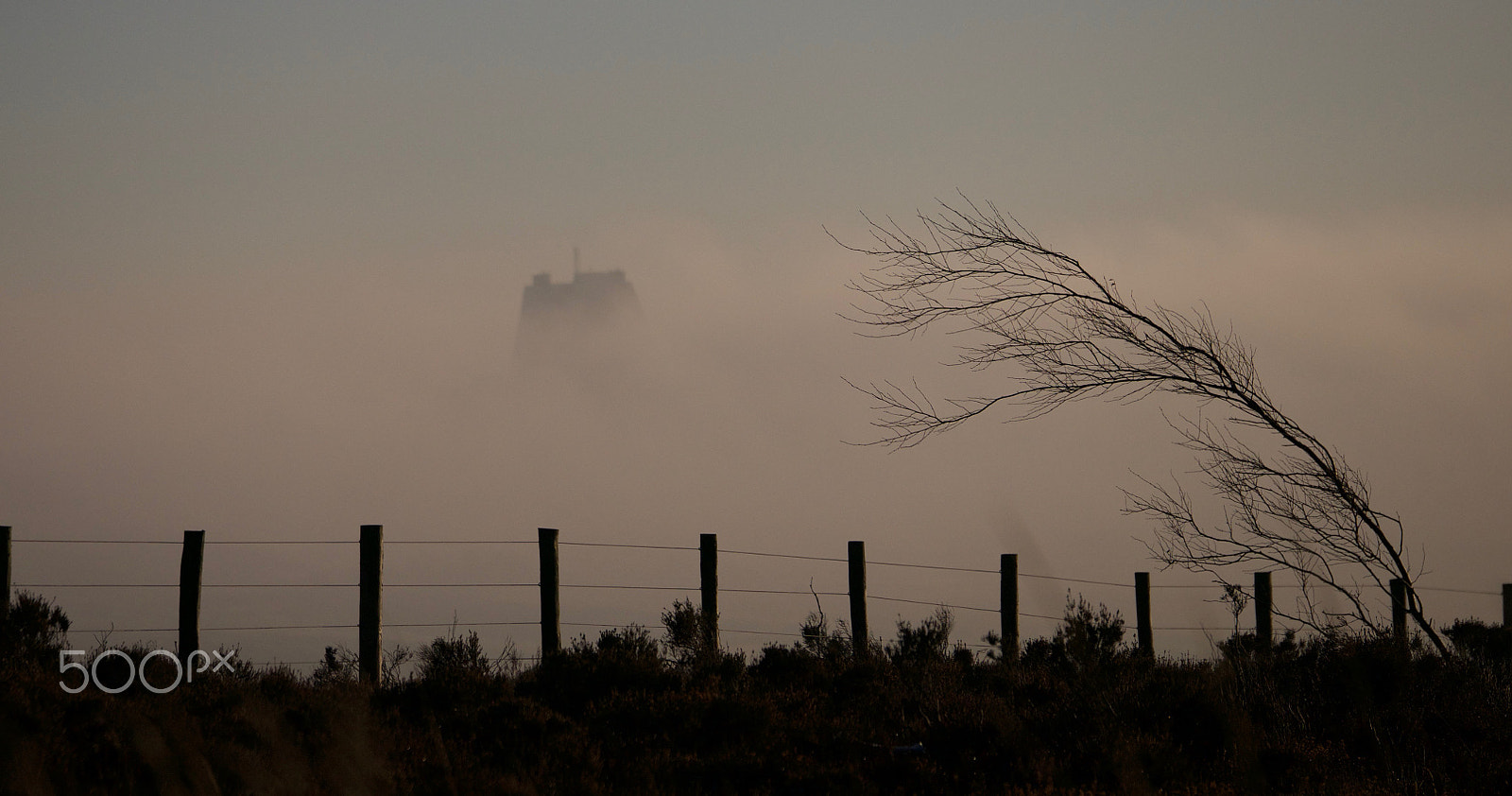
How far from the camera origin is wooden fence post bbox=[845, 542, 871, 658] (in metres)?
14.0

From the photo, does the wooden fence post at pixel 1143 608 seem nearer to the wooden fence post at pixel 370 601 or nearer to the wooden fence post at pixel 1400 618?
the wooden fence post at pixel 1400 618

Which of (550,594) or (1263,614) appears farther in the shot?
(1263,614)

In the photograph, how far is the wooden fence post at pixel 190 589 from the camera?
12.0 metres

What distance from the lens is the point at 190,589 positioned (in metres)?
12.1

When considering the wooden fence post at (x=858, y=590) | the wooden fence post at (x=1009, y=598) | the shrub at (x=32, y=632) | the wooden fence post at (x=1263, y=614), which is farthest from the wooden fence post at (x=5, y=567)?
the wooden fence post at (x=1263, y=614)

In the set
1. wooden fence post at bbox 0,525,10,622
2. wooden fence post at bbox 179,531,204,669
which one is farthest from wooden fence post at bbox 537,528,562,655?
wooden fence post at bbox 0,525,10,622

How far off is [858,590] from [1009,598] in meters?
2.38

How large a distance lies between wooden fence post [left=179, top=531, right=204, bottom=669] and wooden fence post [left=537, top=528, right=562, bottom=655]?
11.0ft

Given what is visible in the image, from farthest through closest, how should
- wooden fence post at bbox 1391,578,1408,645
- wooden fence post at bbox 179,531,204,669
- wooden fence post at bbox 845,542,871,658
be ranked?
wooden fence post at bbox 845,542,871,658, wooden fence post at bbox 179,531,204,669, wooden fence post at bbox 1391,578,1408,645

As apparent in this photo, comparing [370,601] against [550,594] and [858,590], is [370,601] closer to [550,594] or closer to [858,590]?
[550,594]

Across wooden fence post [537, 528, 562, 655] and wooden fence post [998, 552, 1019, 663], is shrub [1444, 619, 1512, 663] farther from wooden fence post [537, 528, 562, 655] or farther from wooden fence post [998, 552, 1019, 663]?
wooden fence post [537, 528, 562, 655]

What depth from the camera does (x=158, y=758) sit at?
24.3 feet

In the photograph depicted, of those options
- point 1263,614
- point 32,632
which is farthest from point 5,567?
point 1263,614

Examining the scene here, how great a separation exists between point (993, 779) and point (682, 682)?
11.3 feet
